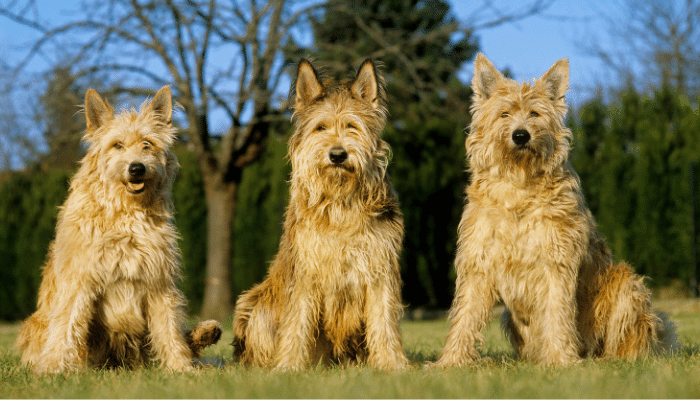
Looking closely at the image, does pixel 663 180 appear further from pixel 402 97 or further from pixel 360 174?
pixel 360 174

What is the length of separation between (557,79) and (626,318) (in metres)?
1.85

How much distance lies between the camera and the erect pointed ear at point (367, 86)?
4.62 m

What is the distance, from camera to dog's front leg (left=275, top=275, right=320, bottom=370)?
4348mm

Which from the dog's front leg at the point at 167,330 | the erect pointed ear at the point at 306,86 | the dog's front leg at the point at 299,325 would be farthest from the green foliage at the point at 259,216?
the dog's front leg at the point at 299,325

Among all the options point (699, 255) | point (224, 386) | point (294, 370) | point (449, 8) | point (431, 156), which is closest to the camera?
point (224, 386)

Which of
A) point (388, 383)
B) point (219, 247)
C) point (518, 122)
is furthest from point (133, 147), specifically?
point (219, 247)

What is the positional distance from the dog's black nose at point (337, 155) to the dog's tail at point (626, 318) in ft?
6.92

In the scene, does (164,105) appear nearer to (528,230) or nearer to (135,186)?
(135,186)

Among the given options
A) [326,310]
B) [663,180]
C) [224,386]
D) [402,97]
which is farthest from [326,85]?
[402,97]

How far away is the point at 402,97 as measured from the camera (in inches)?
591

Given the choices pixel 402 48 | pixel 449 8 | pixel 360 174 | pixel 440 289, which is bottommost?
pixel 440 289

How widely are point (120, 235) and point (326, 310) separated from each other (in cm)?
155

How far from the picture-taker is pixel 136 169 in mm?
4402

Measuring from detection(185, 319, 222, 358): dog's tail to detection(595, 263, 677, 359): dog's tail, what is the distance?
2843mm
